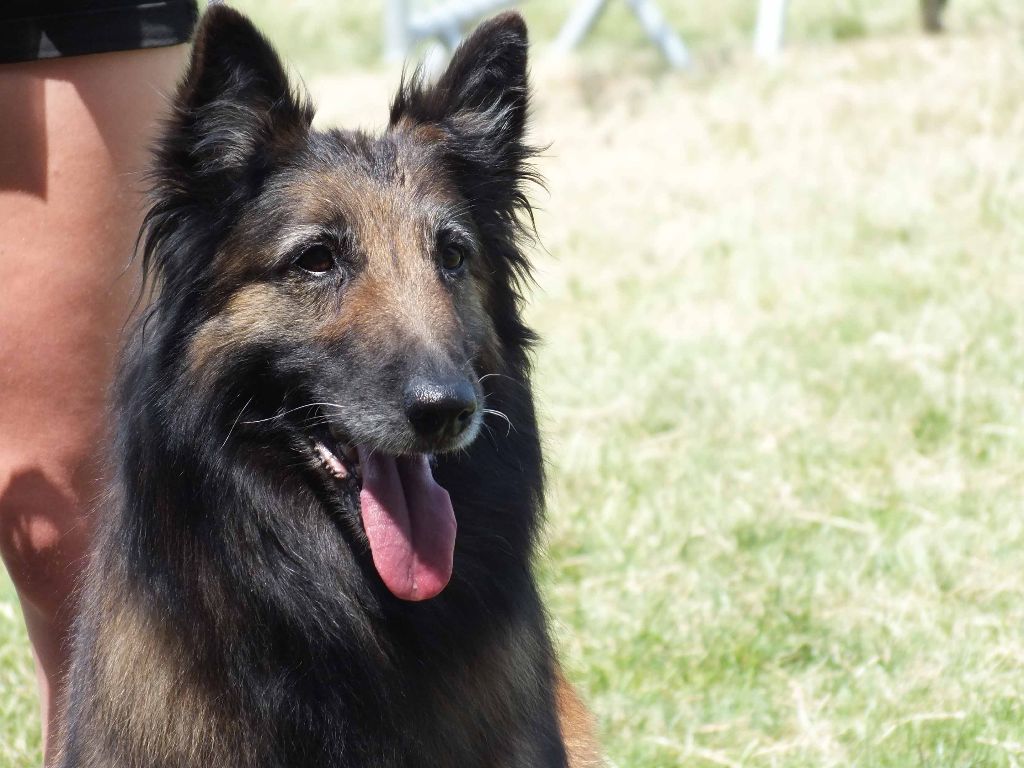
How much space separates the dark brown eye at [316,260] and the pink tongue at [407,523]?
424mm

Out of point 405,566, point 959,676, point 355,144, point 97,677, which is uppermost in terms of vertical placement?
point 355,144

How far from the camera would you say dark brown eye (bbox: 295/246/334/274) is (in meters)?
3.07

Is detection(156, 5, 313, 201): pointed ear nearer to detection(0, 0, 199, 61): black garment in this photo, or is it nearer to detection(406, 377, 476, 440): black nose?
detection(0, 0, 199, 61): black garment

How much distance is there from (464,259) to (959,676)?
2315mm

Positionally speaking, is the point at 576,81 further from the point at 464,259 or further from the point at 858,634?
the point at 464,259

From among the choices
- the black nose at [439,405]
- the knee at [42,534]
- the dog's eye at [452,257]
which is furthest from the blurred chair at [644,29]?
the black nose at [439,405]

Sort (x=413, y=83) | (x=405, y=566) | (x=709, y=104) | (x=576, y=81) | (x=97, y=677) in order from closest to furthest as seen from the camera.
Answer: (x=405, y=566) < (x=97, y=677) < (x=413, y=83) < (x=709, y=104) < (x=576, y=81)

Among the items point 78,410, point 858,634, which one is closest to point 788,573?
point 858,634

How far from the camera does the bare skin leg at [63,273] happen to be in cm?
343

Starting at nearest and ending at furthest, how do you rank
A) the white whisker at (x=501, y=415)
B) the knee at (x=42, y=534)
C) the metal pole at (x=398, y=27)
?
the white whisker at (x=501, y=415), the knee at (x=42, y=534), the metal pole at (x=398, y=27)

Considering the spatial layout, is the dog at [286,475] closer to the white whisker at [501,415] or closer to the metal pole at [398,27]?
the white whisker at [501,415]

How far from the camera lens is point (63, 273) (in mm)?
3480

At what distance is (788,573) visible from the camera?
204 inches

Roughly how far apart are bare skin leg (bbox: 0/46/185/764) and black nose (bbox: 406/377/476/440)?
0.95m
